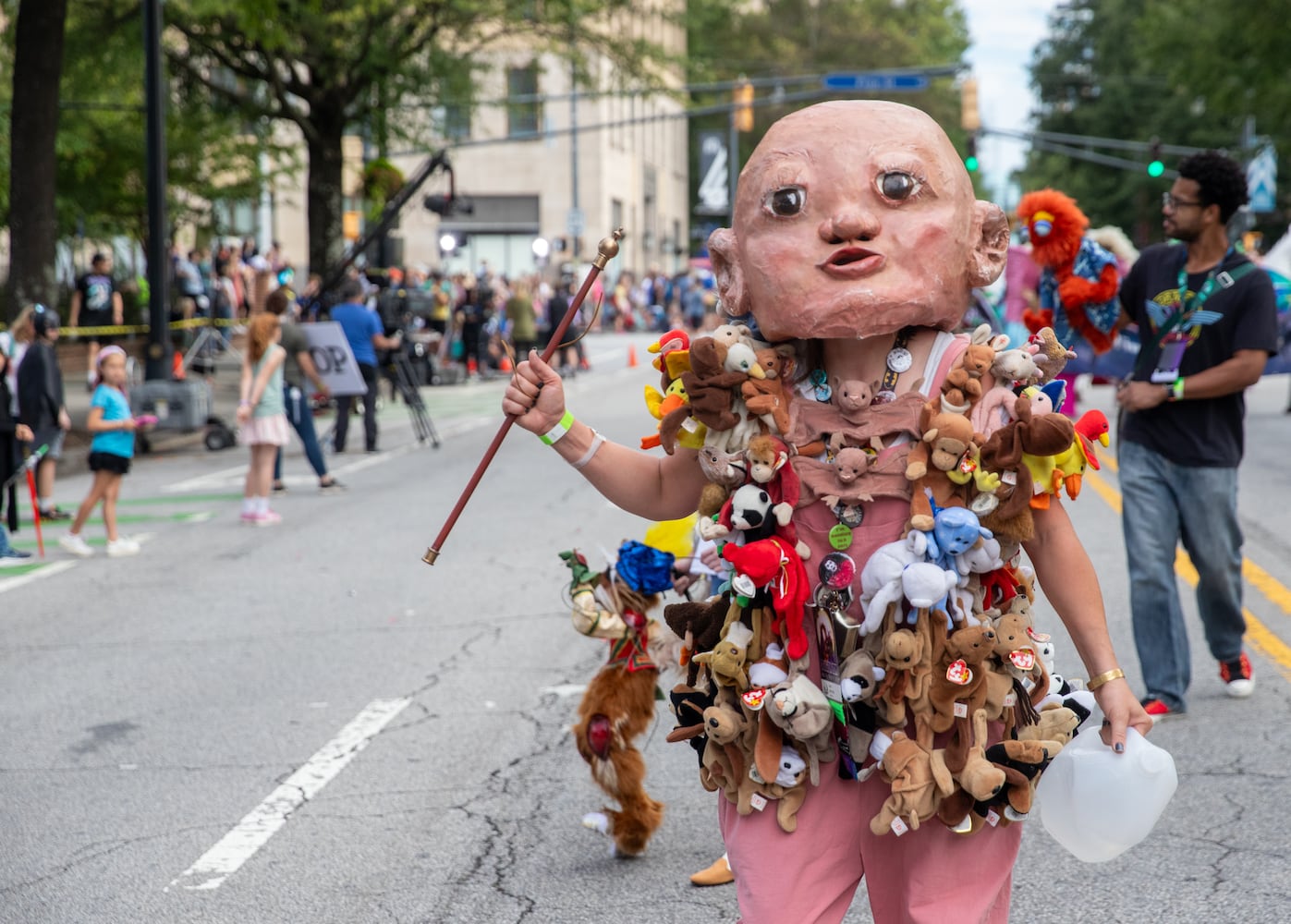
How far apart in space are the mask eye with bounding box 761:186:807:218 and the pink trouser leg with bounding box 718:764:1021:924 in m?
1.04

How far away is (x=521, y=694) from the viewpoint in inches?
263

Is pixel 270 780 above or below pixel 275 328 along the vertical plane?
below

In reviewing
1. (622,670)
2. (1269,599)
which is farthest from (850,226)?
(1269,599)

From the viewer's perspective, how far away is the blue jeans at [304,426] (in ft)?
44.4

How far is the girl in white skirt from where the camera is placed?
11945mm

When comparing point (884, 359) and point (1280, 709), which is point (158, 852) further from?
point (1280, 709)

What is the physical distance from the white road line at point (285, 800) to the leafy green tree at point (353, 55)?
1568cm

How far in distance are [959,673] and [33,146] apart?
51.1 ft

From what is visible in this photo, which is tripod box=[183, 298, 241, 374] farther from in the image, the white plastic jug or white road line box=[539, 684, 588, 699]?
the white plastic jug

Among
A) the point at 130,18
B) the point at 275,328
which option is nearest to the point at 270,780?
the point at 275,328

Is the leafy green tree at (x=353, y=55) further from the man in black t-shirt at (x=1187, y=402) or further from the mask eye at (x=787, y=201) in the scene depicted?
the mask eye at (x=787, y=201)

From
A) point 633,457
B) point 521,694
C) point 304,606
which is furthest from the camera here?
point 304,606

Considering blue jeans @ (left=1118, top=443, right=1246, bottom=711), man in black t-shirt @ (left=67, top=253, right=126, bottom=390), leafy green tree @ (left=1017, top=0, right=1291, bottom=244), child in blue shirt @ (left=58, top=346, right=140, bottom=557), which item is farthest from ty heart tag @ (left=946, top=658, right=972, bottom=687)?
leafy green tree @ (left=1017, top=0, right=1291, bottom=244)

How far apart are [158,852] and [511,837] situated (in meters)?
1.07
